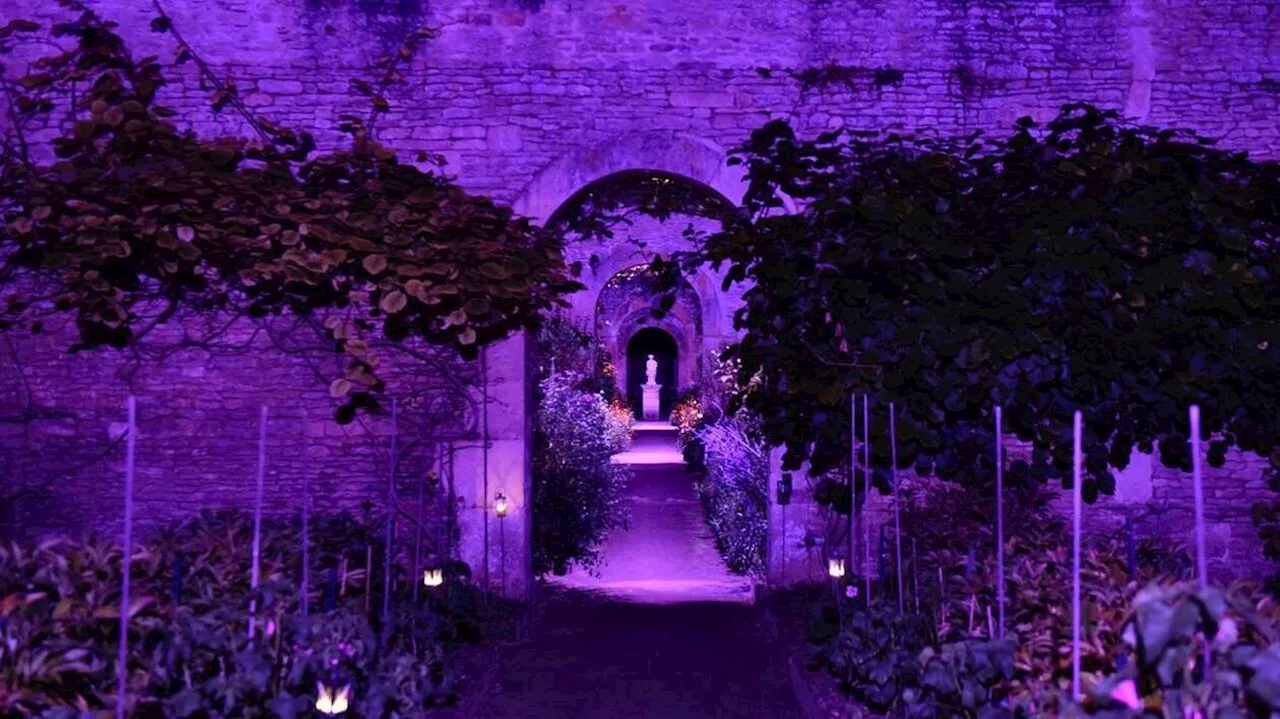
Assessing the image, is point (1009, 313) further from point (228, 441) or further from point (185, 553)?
point (228, 441)

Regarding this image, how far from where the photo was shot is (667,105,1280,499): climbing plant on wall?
4590 millimetres

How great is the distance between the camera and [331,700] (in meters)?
3.63

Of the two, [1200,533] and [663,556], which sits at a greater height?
[1200,533]

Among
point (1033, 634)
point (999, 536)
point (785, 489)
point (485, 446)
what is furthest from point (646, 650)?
point (999, 536)

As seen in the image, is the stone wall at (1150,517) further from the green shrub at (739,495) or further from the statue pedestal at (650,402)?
the statue pedestal at (650,402)

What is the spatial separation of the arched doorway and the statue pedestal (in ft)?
3.45

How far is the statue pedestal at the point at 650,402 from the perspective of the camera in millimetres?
32594


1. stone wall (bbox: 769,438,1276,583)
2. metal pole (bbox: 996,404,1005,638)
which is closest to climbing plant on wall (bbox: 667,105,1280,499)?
metal pole (bbox: 996,404,1005,638)

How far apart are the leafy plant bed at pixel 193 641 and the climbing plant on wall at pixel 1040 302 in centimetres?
198

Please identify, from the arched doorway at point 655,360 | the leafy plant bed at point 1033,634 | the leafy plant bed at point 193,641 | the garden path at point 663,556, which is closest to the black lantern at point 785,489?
the leafy plant bed at point 1033,634

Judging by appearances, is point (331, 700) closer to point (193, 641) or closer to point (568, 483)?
point (193, 641)

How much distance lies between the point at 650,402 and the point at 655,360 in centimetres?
209

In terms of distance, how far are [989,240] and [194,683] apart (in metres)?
3.53

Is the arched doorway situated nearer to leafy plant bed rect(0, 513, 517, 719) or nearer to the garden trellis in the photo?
the garden trellis
